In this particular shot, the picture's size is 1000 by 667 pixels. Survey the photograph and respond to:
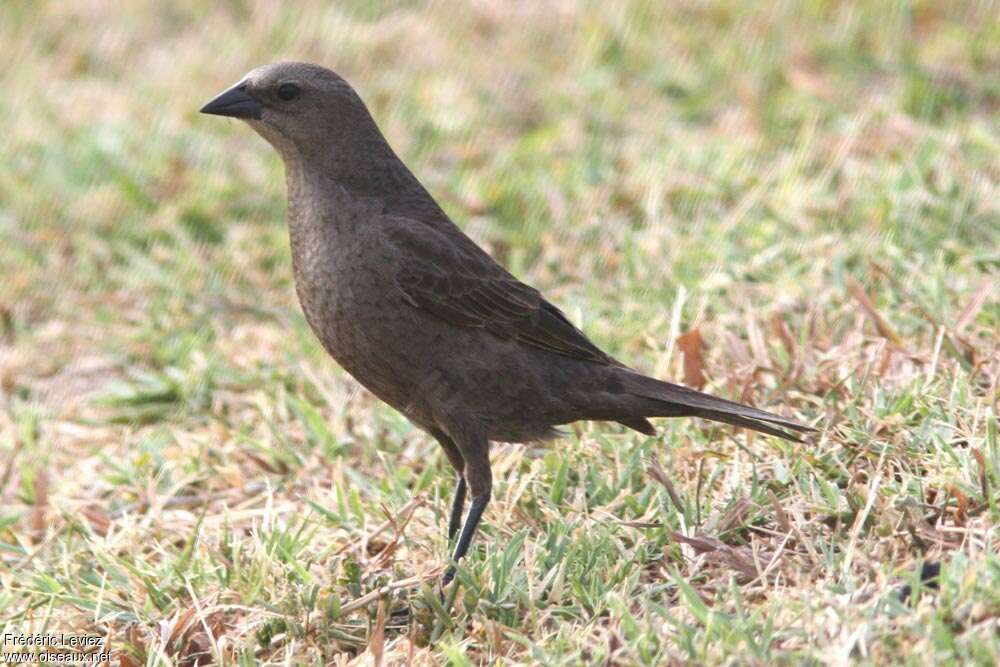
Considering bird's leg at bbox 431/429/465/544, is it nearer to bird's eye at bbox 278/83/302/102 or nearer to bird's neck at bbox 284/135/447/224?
bird's neck at bbox 284/135/447/224

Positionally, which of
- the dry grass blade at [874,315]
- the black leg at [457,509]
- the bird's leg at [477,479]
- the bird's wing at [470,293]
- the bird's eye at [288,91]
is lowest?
the black leg at [457,509]

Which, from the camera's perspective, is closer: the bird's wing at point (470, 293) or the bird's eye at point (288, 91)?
the bird's wing at point (470, 293)

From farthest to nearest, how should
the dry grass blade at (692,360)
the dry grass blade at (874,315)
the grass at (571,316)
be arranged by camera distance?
1. the dry grass blade at (692,360)
2. the dry grass blade at (874,315)
3. the grass at (571,316)

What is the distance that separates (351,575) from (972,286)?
2.59m

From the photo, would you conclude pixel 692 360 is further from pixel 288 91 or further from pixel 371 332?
pixel 288 91

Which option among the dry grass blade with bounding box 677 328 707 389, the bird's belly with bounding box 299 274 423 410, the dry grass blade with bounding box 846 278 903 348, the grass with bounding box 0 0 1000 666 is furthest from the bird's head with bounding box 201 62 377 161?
the dry grass blade with bounding box 846 278 903 348

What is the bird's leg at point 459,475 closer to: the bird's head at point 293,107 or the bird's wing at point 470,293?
the bird's wing at point 470,293

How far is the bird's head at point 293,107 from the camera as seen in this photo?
4.57 meters

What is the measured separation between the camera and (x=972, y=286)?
5281mm

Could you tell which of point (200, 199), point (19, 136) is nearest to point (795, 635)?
point (200, 199)

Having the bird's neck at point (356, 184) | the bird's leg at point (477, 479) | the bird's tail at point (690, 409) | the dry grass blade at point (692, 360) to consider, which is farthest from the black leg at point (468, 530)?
the dry grass blade at point (692, 360)

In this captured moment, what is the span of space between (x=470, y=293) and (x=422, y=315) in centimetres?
20

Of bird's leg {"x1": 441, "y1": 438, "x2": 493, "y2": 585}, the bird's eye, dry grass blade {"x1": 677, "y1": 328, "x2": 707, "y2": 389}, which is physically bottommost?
bird's leg {"x1": 441, "y1": 438, "x2": 493, "y2": 585}

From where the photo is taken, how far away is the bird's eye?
458cm
